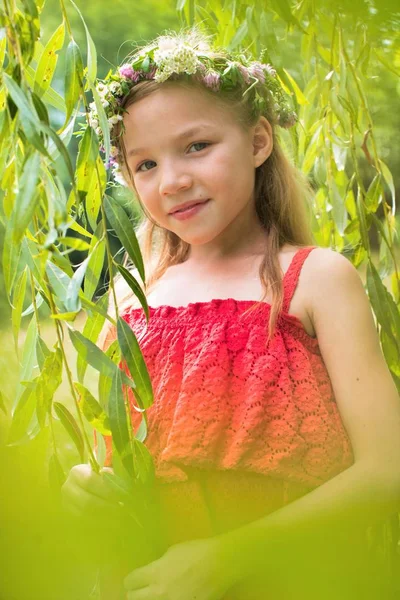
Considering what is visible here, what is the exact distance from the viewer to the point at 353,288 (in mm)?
929

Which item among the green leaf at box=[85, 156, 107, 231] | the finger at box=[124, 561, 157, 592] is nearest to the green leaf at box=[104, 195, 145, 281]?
the green leaf at box=[85, 156, 107, 231]

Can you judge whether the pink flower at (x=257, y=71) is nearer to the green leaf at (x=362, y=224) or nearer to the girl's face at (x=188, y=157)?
the girl's face at (x=188, y=157)

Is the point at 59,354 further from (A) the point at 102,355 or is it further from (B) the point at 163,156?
(B) the point at 163,156

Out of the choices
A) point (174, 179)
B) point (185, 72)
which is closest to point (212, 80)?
point (185, 72)

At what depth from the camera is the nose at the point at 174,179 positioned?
969mm

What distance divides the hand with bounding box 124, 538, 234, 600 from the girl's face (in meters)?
0.38

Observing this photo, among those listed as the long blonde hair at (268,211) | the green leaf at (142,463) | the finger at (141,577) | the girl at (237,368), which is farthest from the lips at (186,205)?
the finger at (141,577)

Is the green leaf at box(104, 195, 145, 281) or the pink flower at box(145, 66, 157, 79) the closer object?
the green leaf at box(104, 195, 145, 281)

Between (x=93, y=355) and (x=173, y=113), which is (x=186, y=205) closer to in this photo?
(x=173, y=113)

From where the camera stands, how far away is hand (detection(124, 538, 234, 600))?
0.86 metres

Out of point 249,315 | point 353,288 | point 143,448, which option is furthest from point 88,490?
point 353,288

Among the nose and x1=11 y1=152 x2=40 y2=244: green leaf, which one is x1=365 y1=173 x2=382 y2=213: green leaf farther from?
x1=11 y1=152 x2=40 y2=244: green leaf

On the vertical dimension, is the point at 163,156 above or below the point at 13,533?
above

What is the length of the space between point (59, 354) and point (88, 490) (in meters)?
0.23
